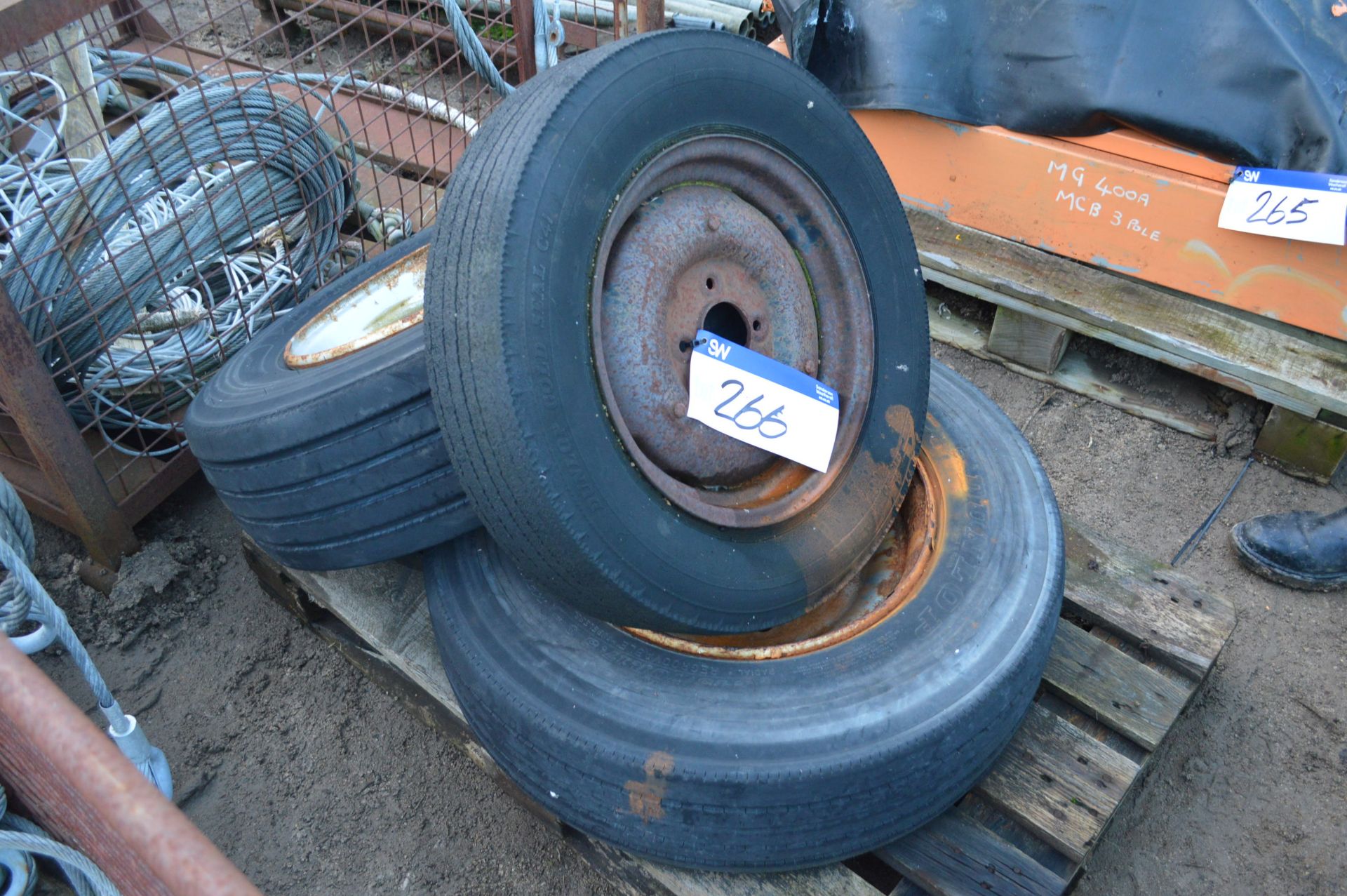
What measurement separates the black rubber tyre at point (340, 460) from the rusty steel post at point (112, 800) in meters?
0.62

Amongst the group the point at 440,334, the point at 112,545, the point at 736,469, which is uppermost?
the point at 440,334

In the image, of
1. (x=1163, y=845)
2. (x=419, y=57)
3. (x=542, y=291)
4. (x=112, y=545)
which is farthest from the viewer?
(x=419, y=57)

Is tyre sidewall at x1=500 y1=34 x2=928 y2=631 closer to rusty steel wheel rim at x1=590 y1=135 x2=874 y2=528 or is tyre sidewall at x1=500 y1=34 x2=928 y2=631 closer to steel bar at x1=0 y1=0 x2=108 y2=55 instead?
rusty steel wheel rim at x1=590 y1=135 x2=874 y2=528

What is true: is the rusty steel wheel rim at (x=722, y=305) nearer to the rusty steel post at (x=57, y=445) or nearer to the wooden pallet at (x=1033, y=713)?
the wooden pallet at (x=1033, y=713)

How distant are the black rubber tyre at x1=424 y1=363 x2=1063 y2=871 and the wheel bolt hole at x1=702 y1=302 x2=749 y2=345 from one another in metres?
0.59

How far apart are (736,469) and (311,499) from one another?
0.80 meters

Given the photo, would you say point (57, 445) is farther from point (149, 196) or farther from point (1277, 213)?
point (1277, 213)

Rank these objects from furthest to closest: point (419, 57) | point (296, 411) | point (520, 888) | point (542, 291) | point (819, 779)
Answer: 1. point (419, 57)
2. point (520, 888)
3. point (296, 411)
4. point (819, 779)
5. point (542, 291)

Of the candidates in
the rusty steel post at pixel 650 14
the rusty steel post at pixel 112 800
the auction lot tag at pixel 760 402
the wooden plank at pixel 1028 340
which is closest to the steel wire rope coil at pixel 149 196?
the rusty steel post at pixel 650 14

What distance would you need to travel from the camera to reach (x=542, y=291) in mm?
1414

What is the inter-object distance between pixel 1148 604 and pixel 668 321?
4.47 feet

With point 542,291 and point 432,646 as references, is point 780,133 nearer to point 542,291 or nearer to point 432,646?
point 542,291

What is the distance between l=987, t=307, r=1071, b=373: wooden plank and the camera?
10.1ft

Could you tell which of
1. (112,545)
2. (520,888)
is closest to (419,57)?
(112,545)
